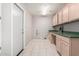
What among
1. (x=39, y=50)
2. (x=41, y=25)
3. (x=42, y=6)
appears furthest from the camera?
(x=41, y=25)

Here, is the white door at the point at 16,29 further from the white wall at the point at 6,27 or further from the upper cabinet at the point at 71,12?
the upper cabinet at the point at 71,12

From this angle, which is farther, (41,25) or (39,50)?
(41,25)

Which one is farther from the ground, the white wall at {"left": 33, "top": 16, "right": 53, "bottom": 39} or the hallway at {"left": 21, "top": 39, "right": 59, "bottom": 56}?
the white wall at {"left": 33, "top": 16, "right": 53, "bottom": 39}

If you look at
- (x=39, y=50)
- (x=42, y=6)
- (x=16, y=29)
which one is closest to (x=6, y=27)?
(x=16, y=29)

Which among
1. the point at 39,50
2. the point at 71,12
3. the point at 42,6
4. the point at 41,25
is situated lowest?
the point at 39,50

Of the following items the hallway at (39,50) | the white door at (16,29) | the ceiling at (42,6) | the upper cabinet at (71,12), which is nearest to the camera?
the upper cabinet at (71,12)

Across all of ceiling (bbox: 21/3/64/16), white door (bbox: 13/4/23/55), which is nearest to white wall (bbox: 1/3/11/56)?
white door (bbox: 13/4/23/55)

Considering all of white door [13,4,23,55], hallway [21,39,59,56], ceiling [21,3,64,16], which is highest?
ceiling [21,3,64,16]

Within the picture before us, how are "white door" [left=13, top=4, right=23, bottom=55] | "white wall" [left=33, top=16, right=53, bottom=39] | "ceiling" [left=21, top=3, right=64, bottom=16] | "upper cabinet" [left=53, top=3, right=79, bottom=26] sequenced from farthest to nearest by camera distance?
"white wall" [left=33, top=16, right=53, bottom=39] < "ceiling" [left=21, top=3, right=64, bottom=16] < "white door" [left=13, top=4, right=23, bottom=55] < "upper cabinet" [left=53, top=3, right=79, bottom=26]

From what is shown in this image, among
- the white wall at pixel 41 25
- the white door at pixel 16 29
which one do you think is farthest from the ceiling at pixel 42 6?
the white wall at pixel 41 25

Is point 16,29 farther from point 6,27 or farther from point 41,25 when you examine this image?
point 41,25

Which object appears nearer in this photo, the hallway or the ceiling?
the hallway

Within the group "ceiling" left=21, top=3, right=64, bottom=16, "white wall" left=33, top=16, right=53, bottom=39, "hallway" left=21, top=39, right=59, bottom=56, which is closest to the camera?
"hallway" left=21, top=39, right=59, bottom=56

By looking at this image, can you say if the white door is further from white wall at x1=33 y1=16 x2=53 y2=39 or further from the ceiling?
white wall at x1=33 y1=16 x2=53 y2=39
